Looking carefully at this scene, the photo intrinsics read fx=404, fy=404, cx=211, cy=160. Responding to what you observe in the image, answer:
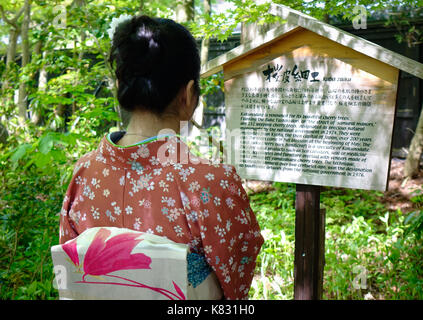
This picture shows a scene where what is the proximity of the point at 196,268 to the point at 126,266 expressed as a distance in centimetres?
26

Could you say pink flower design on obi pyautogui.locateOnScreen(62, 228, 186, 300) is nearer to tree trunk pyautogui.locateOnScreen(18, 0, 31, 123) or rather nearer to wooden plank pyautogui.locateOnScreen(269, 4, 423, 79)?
wooden plank pyautogui.locateOnScreen(269, 4, 423, 79)

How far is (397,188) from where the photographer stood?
5973 mm

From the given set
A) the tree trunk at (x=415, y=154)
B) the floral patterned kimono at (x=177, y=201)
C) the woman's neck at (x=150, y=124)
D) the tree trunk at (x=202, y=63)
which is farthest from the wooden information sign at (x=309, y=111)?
the tree trunk at (x=415, y=154)

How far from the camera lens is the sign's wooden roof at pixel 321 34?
6.49 ft

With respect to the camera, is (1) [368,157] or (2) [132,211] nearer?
(2) [132,211]

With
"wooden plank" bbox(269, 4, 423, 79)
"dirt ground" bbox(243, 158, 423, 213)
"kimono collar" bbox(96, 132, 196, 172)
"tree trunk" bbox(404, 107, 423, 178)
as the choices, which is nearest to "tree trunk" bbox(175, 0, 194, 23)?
"dirt ground" bbox(243, 158, 423, 213)

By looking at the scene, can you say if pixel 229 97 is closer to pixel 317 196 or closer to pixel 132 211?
pixel 317 196

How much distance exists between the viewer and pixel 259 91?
2.46 meters

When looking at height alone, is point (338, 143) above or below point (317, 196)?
above

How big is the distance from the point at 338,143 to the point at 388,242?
2.52m

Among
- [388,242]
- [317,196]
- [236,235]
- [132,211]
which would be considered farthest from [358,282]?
[132,211]

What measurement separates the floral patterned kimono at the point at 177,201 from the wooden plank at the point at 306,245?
1.00 meters

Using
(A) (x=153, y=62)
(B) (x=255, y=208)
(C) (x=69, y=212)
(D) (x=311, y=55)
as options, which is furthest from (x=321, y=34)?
(B) (x=255, y=208)

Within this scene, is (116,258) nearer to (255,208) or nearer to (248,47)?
(248,47)
